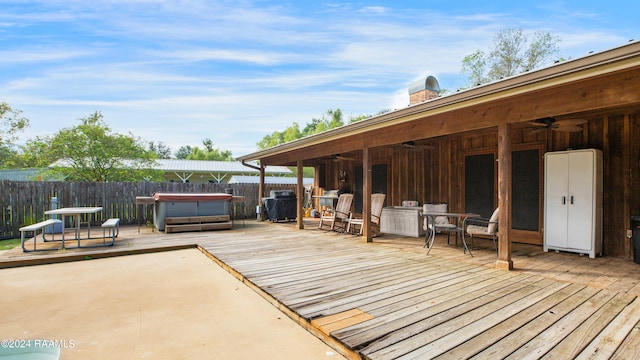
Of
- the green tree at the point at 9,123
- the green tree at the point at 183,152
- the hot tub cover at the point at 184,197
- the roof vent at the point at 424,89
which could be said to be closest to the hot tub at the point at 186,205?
the hot tub cover at the point at 184,197

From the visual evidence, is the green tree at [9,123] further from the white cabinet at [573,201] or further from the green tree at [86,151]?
the white cabinet at [573,201]

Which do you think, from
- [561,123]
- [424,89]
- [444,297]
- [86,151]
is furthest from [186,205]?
[561,123]

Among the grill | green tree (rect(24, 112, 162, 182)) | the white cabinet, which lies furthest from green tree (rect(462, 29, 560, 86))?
green tree (rect(24, 112, 162, 182))

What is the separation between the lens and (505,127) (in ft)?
12.3

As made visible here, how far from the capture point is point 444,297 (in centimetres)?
275

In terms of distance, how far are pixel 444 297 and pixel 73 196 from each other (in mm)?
9617

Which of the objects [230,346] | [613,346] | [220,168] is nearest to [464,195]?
[613,346]

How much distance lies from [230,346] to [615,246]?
5.55m

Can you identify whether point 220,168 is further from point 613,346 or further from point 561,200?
point 613,346

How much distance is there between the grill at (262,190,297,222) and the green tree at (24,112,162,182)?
628 cm

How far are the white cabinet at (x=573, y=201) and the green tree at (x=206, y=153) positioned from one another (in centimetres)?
3844

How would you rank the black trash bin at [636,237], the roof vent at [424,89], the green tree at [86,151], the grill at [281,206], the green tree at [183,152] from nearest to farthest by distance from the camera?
1. the black trash bin at [636,237]
2. the roof vent at [424,89]
3. the grill at [281,206]
4. the green tree at [86,151]
5. the green tree at [183,152]

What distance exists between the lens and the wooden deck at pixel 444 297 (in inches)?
74.9

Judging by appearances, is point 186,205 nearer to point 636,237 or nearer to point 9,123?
point 636,237
